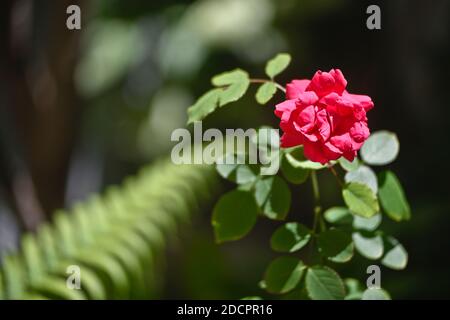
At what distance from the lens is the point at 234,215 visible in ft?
2.10

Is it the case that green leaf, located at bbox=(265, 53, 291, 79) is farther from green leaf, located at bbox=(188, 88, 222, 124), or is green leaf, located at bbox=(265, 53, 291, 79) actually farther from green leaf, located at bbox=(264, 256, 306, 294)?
green leaf, located at bbox=(264, 256, 306, 294)

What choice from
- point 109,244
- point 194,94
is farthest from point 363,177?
point 194,94

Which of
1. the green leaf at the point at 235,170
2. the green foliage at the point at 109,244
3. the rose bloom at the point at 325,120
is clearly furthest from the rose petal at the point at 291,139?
the green foliage at the point at 109,244

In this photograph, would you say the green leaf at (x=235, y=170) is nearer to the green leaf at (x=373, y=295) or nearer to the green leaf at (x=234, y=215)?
the green leaf at (x=234, y=215)

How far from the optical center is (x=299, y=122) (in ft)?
1.75

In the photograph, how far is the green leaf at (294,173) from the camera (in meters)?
0.61

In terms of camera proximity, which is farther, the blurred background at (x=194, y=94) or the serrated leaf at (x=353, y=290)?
the blurred background at (x=194, y=94)

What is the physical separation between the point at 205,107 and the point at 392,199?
0.22 m

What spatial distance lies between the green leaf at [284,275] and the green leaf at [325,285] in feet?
0.06

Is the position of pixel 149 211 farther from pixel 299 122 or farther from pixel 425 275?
pixel 299 122

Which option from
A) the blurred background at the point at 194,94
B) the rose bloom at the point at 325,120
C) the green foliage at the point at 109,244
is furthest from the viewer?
the blurred background at the point at 194,94

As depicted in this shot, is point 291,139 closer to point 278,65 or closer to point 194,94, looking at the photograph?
point 278,65
